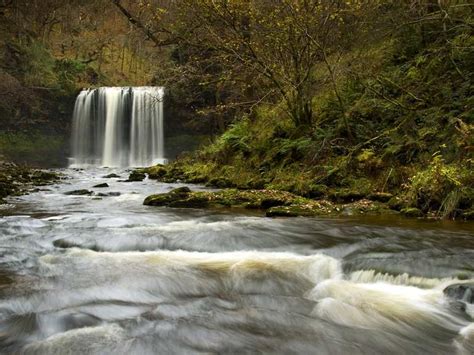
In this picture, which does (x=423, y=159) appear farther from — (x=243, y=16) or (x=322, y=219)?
(x=243, y=16)

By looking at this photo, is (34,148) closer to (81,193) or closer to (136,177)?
(136,177)

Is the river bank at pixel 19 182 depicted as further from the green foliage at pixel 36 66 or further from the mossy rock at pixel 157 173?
the green foliage at pixel 36 66

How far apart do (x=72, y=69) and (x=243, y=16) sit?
23530 mm

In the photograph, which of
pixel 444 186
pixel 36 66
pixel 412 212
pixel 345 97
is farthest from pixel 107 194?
pixel 36 66

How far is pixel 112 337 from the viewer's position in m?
3.62

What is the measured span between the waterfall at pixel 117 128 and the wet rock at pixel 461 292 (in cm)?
2598

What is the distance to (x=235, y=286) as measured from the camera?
4.96 metres

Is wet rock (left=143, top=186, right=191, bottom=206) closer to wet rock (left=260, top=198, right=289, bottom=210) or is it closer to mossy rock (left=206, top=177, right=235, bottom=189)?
wet rock (left=260, top=198, right=289, bottom=210)

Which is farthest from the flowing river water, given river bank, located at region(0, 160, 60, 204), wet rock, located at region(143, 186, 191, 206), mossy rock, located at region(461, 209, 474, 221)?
river bank, located at region(0, 160, 60, 204)

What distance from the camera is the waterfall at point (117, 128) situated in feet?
98.4

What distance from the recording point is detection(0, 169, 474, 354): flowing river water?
3.63 metres

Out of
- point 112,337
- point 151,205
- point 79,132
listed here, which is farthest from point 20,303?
point 79,132

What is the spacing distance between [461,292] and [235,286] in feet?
7.12

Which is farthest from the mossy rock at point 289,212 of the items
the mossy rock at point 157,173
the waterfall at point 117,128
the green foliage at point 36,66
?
the green foliage at point 36,66
